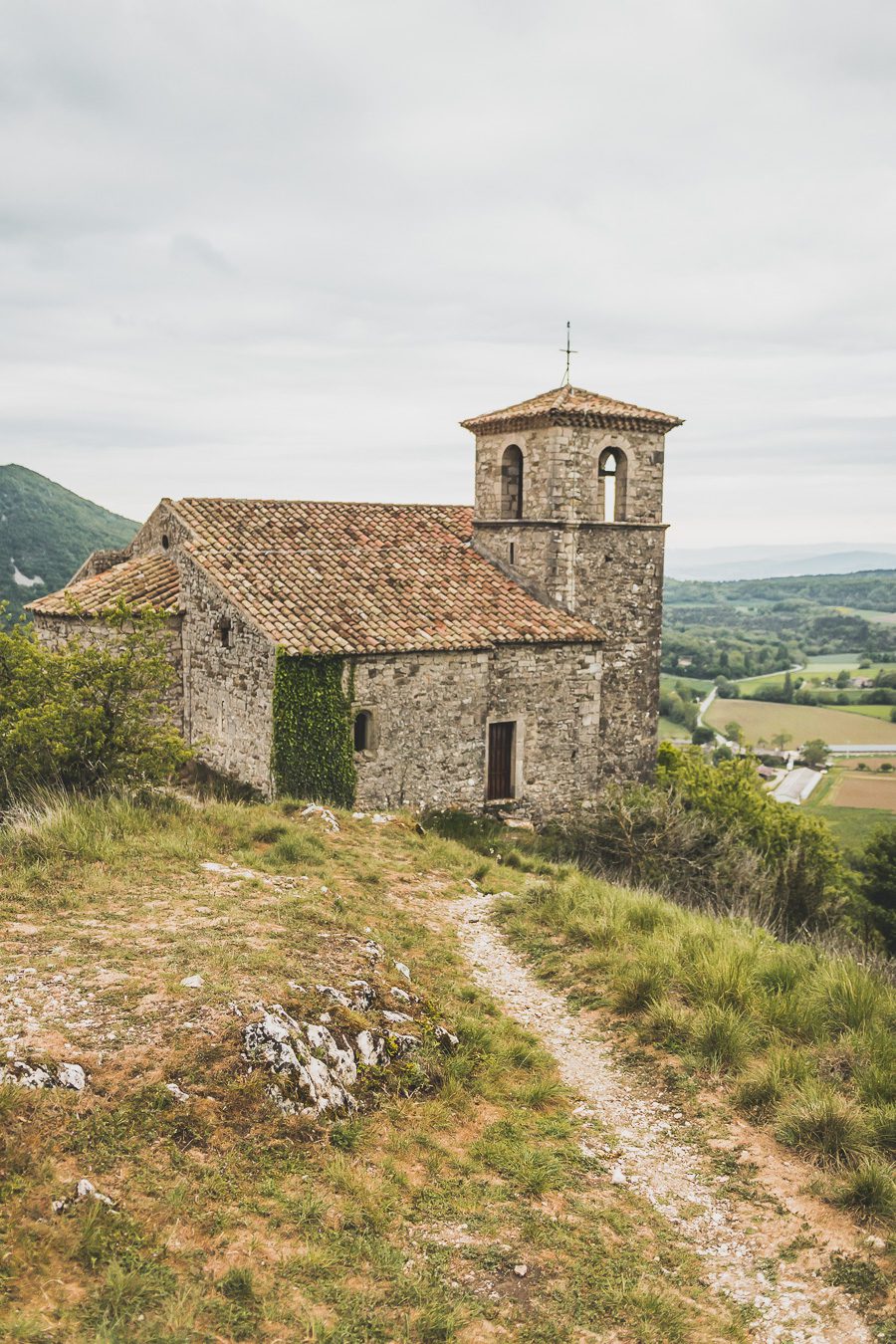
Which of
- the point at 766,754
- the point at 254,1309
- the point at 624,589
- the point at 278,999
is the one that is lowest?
the point at 766,754

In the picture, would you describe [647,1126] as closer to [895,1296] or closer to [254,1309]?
[895,1296]

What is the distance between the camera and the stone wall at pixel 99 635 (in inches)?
673

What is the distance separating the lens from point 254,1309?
4.32 metres

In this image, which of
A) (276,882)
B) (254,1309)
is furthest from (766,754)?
(254,1309)

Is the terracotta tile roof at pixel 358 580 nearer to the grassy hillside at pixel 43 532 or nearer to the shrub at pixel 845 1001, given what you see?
the shrub at pixel 845 1001

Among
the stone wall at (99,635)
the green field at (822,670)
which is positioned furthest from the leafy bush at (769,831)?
the green field at (822,670)

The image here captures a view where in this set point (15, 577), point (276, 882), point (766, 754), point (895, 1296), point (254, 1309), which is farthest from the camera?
point (15, 577)

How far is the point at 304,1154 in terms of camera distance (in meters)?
5.55

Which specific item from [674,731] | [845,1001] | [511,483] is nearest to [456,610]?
[511,483]

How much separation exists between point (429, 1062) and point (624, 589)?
46.3 ft

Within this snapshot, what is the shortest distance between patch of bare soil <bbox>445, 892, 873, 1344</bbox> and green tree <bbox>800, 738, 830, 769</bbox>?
59.3 meters

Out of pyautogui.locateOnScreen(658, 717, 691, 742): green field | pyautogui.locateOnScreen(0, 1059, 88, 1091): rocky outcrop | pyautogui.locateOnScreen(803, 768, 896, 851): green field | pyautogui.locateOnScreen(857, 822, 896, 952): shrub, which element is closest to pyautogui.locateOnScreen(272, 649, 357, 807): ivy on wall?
pyautogui.locateOnScreen(0, 1059, 88, 1091): rocky outcrop

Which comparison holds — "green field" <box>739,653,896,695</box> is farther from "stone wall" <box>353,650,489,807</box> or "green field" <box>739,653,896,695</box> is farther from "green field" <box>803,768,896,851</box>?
"stone wall" <box>353,650,489,807</box>

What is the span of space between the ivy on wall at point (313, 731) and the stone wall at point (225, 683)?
0.22 metres
